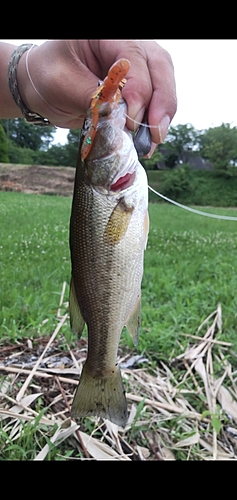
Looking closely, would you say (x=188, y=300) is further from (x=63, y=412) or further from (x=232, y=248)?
(x=232, y=248)

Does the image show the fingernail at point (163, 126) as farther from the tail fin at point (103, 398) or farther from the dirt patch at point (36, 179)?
the dirt patch at point (36, 179)

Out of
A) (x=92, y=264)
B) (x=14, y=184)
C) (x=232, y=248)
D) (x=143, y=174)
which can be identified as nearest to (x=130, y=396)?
(x=92, y=264)

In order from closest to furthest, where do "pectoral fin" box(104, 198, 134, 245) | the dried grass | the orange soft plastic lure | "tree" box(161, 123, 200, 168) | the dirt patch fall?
the orange soft plastic lure
"pectoral fin" box(104, 198, 134, 245)
the dried grass
the dirt patch
"tree" box(161, 123, 200, 168)

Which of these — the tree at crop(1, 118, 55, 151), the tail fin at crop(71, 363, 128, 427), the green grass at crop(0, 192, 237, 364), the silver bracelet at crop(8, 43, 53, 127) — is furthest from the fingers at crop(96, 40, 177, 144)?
the tree at crop(1, 118, 55, 151)

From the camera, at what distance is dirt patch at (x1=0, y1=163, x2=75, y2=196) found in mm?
2297

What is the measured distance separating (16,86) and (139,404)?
113 cm

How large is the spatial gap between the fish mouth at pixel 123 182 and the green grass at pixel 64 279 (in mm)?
1108

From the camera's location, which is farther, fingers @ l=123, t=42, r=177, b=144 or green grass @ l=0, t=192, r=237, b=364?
green grass @ l=0, t=192, r=237, b=364

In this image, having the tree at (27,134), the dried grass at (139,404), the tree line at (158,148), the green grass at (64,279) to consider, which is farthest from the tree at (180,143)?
the dried grass at (139,404)

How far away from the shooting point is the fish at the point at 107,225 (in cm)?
85

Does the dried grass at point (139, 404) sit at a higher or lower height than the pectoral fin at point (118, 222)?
lower

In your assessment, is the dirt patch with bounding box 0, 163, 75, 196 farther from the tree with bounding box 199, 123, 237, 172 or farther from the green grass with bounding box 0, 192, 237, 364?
the tree with bounding box 199, 123, 237, 172

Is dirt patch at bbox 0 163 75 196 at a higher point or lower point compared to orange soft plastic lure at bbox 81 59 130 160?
lower

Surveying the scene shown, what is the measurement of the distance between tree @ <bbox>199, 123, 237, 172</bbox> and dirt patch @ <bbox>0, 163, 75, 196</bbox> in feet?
11.9
